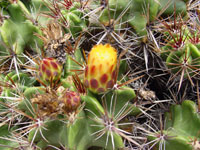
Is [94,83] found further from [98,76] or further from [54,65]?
[54,65]

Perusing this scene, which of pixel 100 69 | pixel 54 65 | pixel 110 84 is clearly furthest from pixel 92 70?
pixel 54 65

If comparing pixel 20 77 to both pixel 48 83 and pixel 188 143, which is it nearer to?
pixel 48 83

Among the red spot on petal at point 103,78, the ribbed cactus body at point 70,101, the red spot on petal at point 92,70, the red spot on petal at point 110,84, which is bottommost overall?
the ribbed cactus body at point 70,101

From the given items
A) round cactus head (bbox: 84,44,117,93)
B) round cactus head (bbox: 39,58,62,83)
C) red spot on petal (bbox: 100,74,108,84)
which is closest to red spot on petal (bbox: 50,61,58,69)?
round cactus head (bbox: 39,58,62,83)

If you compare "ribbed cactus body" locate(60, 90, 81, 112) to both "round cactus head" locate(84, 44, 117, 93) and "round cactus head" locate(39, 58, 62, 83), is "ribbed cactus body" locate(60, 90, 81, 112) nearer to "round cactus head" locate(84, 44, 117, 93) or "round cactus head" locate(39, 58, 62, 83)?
"round cactus head" locate(84, 44, 117, 93)

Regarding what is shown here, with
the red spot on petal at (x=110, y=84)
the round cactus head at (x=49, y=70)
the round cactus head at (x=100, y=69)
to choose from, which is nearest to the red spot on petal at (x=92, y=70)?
the round cactus head at (x=100, y=69)

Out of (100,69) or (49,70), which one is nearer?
(100,69)

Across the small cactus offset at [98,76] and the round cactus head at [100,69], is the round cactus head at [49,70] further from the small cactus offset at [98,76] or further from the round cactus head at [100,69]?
the round cactus head at [100,69]

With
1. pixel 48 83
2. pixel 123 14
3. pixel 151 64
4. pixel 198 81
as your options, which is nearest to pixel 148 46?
pixel 151 64
